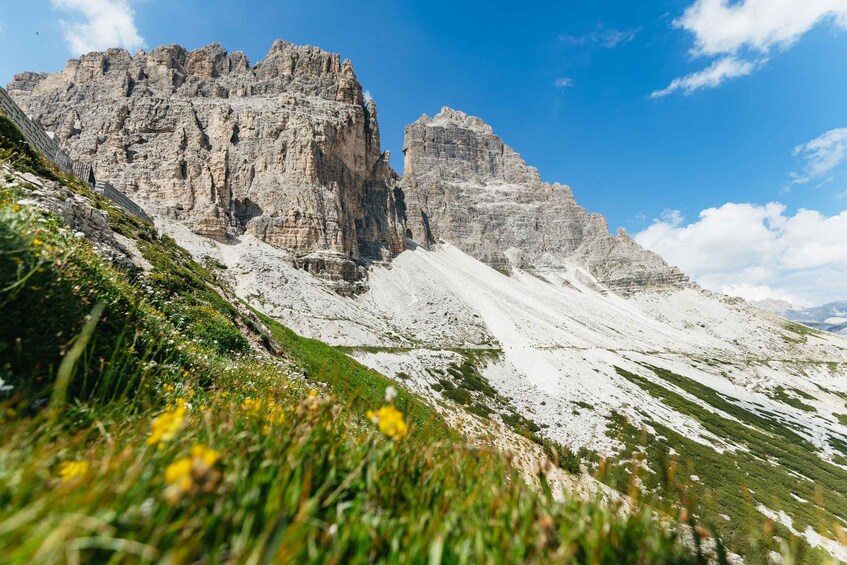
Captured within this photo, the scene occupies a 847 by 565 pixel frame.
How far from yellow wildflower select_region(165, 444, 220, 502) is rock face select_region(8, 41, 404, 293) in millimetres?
87685

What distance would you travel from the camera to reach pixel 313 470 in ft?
7.40

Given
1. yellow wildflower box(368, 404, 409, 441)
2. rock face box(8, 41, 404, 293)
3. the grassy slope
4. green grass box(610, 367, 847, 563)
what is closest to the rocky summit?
rock face box(8, 41, 404, 293)

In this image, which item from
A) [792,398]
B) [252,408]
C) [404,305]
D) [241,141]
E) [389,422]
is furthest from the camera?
[241,141]

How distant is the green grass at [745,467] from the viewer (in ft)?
81.6

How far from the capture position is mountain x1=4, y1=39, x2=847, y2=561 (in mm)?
38688

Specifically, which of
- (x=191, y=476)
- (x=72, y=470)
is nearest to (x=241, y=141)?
(x=72, y=470)

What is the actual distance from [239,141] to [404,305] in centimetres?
6291

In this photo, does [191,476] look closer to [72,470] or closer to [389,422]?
[72,470]

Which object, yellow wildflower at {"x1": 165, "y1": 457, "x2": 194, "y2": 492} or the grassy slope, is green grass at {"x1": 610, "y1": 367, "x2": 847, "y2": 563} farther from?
yellow wildflower at {"x1": 165, "y1": 457, "x2": 194, "y2": 492}

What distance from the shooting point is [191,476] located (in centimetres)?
151

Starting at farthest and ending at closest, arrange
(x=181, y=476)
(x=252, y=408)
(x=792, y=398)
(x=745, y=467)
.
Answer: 1. (x=792, y=398)
2. (x=745, y=467)
3. (x=252, y=408)
4. (x=181, y=476)

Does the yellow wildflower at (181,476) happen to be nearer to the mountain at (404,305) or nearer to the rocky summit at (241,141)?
the mountain at (404,305)

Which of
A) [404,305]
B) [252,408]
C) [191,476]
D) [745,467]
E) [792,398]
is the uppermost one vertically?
[404,305]

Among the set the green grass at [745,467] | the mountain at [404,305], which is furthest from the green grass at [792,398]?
the green grass at [745,467]
